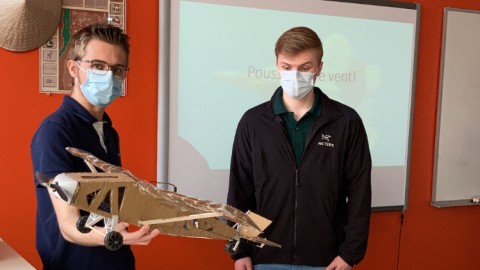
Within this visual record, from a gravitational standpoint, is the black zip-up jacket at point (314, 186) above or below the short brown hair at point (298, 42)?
below

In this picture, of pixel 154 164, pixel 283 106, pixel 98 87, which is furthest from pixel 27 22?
pixel 283 106

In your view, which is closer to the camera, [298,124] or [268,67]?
[298,124]

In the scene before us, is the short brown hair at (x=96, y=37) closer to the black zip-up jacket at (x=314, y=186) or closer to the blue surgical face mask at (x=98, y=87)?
the blue surgical face mask at (x=98, y=87)

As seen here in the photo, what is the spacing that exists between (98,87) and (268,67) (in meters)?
1.56

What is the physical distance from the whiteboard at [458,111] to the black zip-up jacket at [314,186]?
166cm

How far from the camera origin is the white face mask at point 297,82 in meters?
2.06

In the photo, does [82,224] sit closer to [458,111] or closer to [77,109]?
[77,109]

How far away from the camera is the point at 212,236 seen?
46.3 inches

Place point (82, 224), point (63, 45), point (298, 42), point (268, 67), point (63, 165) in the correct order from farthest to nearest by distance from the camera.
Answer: point (268, 67)
point (63, 45)
point (298, 42)
point (63, 165)
point (82, 224)

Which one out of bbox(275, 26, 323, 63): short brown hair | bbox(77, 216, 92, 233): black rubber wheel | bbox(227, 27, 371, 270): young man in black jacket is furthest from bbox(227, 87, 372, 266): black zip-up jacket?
bbox(77, 216, 92, 233): black rubber wheel

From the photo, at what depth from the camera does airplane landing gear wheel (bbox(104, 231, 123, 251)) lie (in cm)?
99

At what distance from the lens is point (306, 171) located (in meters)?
2.04

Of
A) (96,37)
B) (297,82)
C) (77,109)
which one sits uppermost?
(96,37)

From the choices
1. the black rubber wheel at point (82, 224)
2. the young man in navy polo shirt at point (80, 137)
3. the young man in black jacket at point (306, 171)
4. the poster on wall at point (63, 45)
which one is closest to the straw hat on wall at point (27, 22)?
the poster on wall at point (63, 45)
